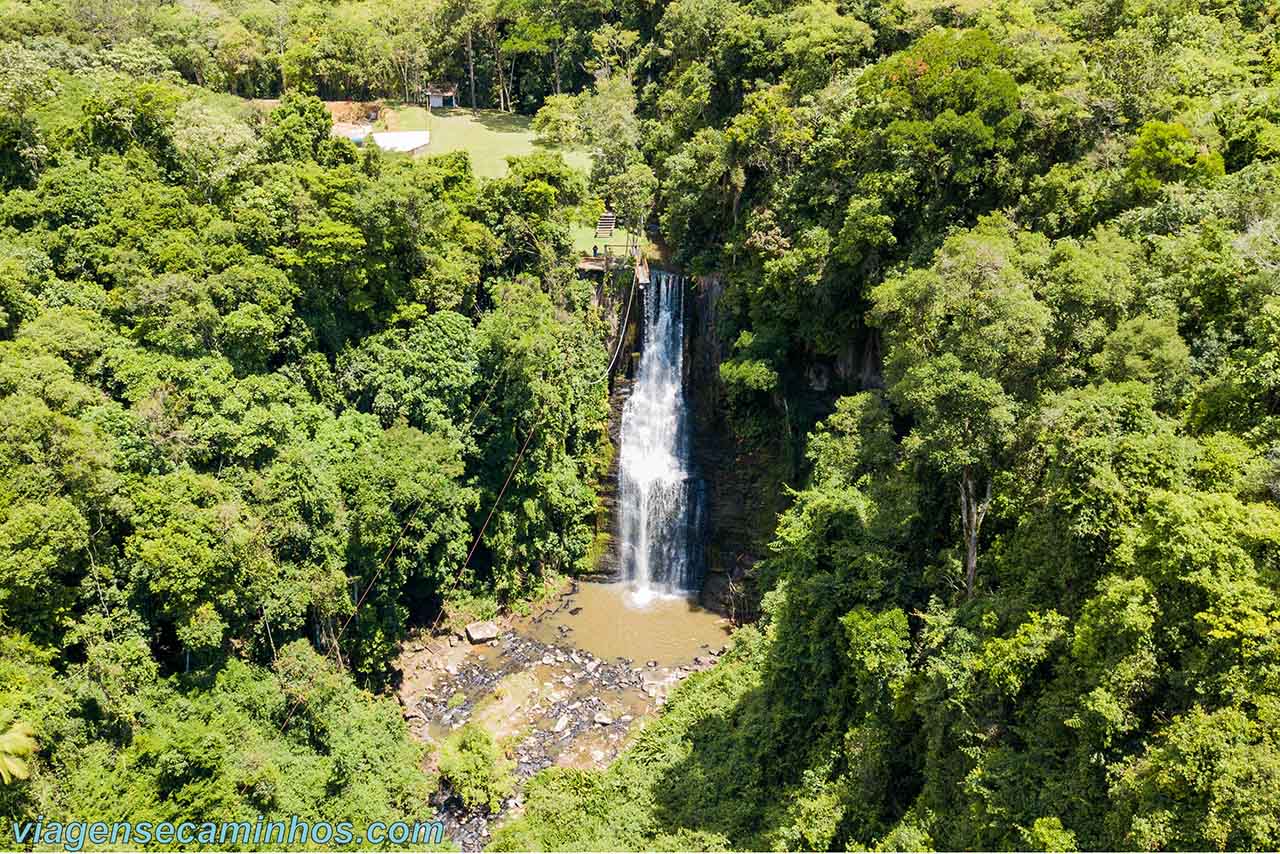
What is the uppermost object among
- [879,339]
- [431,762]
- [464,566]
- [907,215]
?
[907,215]

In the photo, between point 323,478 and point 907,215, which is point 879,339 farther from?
point 323,478

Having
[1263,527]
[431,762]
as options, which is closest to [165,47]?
[431,762]

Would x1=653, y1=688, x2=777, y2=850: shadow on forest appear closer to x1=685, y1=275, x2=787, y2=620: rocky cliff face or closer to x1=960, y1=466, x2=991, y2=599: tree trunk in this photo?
x1=685, y1=275, x2=787, y2=620: rocky cliff face

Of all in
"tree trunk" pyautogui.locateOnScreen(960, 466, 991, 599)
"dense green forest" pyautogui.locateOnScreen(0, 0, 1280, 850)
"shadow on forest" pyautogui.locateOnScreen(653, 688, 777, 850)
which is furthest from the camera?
"shadow on forest" pyautogui.locateOnScreen(653, 688, 777, 850)

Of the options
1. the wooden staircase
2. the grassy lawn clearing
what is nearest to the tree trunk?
the wooden staircase

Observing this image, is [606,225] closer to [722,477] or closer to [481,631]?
[722,477]
